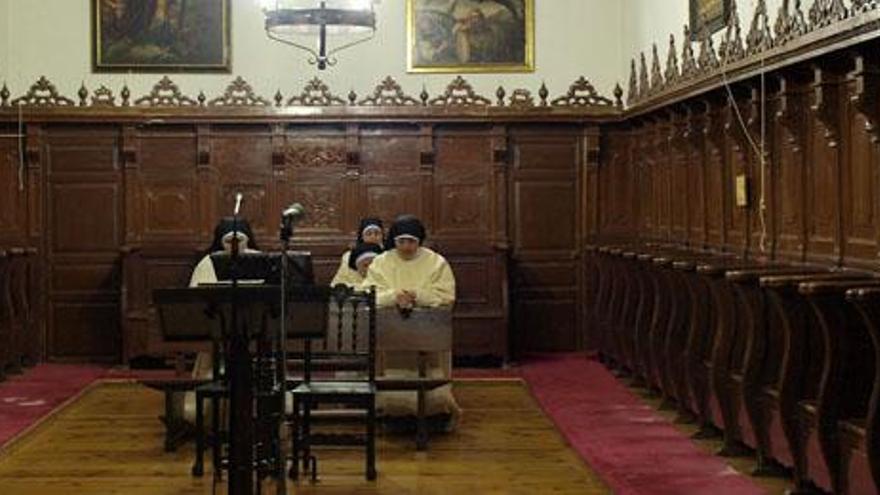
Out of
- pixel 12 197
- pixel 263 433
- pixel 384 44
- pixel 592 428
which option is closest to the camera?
pixel 263 433

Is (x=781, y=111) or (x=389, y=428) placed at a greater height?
(x=781, y=111)

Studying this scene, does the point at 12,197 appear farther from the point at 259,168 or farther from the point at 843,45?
the point at 843,45

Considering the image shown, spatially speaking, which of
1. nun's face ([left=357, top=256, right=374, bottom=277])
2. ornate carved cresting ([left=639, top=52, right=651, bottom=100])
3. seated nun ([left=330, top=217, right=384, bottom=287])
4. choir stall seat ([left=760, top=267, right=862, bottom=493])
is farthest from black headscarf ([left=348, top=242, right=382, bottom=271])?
choir stall seat ([left=760, top=267, right=862, bottom=493])

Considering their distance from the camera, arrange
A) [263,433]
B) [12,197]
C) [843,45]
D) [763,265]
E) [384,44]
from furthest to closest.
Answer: [384,44] < [12,197] < [763,265] < [263,433] < [843,45]

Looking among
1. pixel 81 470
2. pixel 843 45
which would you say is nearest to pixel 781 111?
pixel 843 45

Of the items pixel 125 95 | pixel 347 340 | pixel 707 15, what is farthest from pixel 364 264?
pixel 125 95

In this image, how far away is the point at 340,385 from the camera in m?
9.00

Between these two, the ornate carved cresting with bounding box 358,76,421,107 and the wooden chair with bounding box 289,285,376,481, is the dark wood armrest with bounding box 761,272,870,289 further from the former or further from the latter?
the ornate carved cresting with bounding box 358,76,421,107

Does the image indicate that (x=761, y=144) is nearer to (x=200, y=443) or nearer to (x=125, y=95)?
(x=200, y=443)

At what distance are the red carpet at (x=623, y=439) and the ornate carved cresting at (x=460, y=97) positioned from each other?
271 cm

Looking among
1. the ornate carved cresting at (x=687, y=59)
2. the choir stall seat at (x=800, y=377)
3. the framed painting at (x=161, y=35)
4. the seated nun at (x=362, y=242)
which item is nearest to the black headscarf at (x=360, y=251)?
the seated nun at (x=362, y=242)

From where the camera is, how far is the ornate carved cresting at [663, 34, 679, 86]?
12288 mm

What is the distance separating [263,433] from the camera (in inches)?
305

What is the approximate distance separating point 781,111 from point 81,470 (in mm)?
4845
